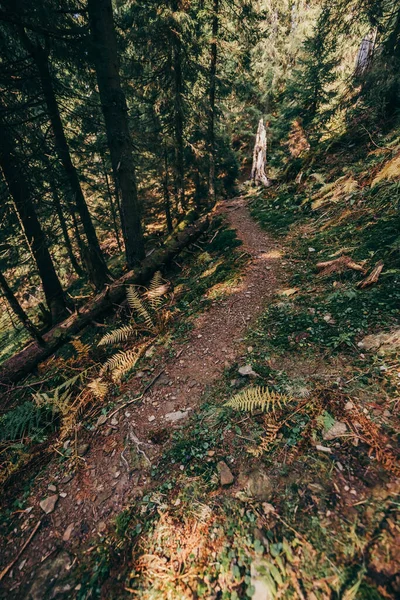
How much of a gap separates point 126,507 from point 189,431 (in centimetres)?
100

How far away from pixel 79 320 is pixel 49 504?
4.15 meters

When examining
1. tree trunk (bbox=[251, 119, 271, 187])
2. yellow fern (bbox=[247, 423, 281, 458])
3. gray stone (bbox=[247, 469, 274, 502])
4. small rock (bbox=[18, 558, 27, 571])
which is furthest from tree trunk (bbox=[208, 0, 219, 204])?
small rock (bbox=[18, 558, 27, 571])

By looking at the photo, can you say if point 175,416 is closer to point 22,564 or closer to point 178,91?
point 22,564

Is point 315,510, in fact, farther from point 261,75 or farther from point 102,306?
point 261,75

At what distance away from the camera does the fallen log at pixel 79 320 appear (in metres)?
5.84

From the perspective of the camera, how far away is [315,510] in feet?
6.94

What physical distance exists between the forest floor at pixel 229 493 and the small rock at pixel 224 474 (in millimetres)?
11

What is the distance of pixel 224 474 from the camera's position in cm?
265

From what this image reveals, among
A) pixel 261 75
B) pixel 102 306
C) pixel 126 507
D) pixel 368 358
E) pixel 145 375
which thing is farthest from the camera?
pixel 261 75

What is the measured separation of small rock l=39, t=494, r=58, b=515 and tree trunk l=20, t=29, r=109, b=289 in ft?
20.1

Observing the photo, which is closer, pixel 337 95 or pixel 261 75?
pixel 337 95


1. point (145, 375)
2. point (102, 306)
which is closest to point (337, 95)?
point (102, 306)

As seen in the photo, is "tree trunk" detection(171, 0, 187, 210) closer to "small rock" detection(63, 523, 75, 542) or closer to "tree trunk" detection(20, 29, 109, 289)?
"tree trunk" detection(20, 29, 109, 289)

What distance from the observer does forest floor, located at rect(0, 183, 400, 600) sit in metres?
1.92
